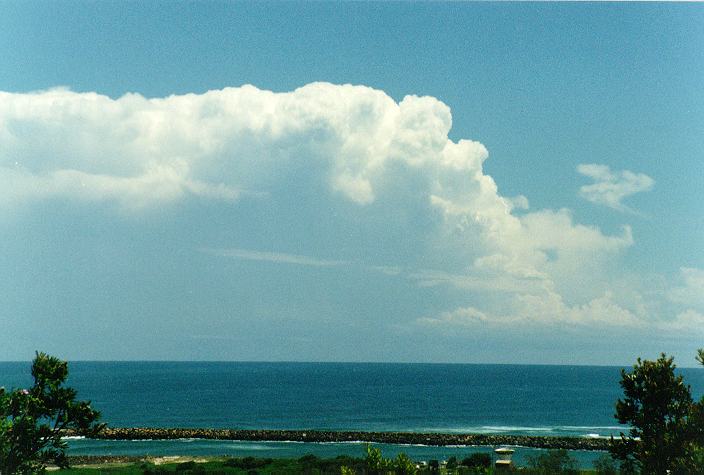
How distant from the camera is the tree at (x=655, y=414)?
32188 millimetres

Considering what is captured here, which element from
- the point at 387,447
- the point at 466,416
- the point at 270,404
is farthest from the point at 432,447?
the point at 270,404

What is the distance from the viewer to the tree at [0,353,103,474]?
29.3m

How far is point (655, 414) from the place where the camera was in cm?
3447

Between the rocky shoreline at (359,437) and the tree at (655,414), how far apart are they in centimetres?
6741

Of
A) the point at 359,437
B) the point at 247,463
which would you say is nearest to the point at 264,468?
the point at 247,463

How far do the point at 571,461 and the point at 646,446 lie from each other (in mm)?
33337

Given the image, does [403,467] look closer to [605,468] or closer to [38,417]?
[38,417]

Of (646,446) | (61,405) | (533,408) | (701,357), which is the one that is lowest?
(533,408)

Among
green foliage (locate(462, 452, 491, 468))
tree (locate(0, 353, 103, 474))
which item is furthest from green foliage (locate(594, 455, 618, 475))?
tree (locate(0, 353, 103, 474))

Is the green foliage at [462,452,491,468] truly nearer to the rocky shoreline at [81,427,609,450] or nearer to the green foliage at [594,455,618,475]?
the green foliage at [594,455,618,475]

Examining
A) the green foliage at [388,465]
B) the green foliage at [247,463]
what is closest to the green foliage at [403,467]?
the green foliage at [388,465]

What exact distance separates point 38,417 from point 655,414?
1264 inches

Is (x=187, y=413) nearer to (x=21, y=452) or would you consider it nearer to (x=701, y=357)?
(x=21, y=452)

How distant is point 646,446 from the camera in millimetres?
33562
